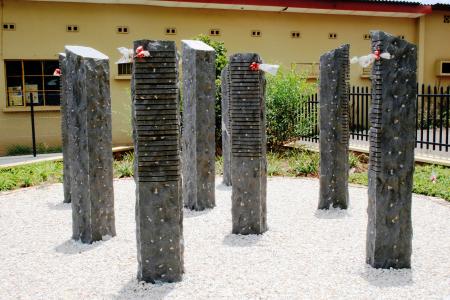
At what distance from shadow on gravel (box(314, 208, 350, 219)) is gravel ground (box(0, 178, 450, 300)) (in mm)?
13

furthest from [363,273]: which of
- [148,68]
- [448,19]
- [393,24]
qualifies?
[448,19]

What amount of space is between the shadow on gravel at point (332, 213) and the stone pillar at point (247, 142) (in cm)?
126

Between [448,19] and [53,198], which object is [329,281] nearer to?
[53,198]

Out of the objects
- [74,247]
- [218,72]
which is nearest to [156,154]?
[74,247]

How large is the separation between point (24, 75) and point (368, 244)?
37.4 feet

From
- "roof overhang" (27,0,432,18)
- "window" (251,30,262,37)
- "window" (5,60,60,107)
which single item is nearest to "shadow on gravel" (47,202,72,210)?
"window" (5,60,60,107)

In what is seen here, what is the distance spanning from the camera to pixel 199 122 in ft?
22.7

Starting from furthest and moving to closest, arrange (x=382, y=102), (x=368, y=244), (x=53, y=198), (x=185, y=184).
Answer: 1. (x=53, y=198)
2. (x=185, y=184)
3. (x=368, y=244)
4. (x=382, y=102)

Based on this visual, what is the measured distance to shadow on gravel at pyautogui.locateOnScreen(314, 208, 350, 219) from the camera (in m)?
6.55

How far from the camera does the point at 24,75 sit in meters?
13.5

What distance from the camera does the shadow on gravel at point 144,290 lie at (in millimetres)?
4031

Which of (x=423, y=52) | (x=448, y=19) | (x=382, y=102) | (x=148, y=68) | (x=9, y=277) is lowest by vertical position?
(x=9, y=277)

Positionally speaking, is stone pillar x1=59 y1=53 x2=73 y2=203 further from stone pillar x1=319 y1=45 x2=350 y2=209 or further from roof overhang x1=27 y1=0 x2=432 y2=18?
roof overhang x1=27 y1=0 x2=432 y2=18

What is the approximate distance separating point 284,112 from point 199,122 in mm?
5693
